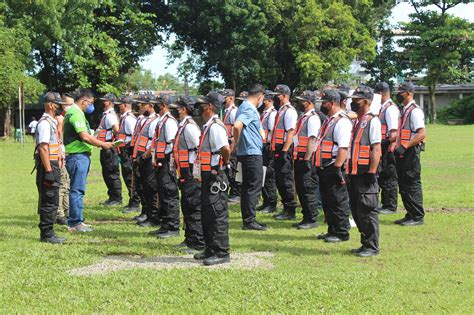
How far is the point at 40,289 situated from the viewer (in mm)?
6562

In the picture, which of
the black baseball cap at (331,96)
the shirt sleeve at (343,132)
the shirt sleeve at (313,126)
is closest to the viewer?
the shirt sleeve at (343,132)

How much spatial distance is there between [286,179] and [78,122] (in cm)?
390

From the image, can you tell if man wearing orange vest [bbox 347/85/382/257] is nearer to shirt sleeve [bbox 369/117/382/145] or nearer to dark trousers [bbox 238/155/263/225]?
shirt sleeve [bbox 369/117/382/145]

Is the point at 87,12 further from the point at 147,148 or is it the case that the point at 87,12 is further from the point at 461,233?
the point at 461,233

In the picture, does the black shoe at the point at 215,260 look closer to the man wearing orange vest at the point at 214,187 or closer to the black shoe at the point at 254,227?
the man wearing orange vest at the point at 214,187

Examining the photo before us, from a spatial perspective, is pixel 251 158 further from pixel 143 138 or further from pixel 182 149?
pixel 143 138

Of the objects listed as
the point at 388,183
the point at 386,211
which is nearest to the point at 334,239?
the point at 386,211

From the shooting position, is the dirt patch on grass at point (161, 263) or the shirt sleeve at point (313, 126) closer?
the dirt patch on grass at point (161, 263)

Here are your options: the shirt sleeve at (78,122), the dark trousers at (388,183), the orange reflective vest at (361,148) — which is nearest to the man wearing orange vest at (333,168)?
the orange reflective vest at (361,148)

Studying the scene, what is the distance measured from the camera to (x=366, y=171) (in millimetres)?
8086

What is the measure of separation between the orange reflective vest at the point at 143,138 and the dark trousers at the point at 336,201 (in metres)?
3.24

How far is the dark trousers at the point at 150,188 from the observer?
10.2m

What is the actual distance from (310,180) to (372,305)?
14.9 ft

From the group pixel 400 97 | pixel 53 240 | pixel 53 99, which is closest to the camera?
pixel 53 240
